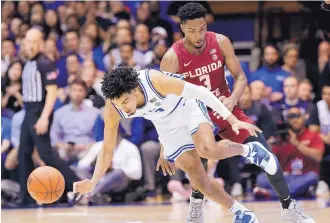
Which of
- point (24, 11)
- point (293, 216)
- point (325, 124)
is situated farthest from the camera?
point (24, 11)

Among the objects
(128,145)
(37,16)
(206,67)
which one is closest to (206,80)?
(206,67)

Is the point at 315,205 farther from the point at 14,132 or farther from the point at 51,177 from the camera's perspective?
the point at 14,132

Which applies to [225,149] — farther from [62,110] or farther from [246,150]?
[62,110]

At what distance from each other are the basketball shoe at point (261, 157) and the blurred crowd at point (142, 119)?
4.17m

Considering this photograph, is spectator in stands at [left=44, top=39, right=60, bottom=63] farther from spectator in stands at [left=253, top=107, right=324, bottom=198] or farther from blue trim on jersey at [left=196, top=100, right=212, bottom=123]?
blue trim on jersey at [left=196, top=100, right=212, bottom=123]

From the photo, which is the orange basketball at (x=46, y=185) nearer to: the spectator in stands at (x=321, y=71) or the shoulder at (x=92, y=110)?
the shoulder at (x=92, y=110)

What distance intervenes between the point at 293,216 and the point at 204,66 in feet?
5.39

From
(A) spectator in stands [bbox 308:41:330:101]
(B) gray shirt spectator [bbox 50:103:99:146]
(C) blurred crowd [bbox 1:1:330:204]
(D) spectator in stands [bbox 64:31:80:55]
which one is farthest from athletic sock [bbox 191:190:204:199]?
(D) spectator in stands [bbox 64:31:80:55]

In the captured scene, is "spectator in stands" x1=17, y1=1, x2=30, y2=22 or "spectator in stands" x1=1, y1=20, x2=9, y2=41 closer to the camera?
"spectator in stands" x1=1, y1=20, x2=9, y2=41

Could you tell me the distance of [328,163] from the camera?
37.7ft

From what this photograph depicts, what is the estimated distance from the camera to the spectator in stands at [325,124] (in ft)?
37.8

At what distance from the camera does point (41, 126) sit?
1065cm

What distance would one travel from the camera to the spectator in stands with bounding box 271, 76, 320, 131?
11609 mm

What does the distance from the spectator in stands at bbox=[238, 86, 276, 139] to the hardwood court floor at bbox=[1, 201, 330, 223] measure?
4.63 ft
